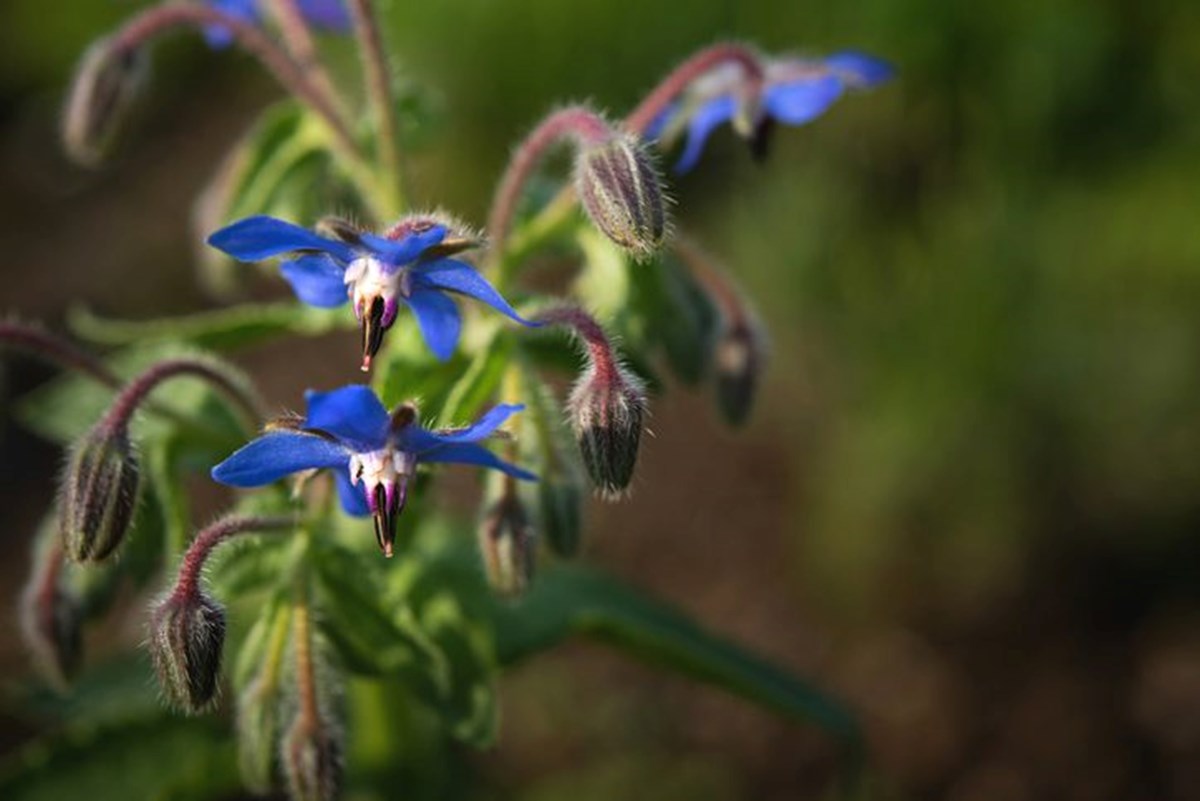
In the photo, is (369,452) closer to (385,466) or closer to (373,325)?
(385,466)

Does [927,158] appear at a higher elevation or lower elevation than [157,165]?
lower

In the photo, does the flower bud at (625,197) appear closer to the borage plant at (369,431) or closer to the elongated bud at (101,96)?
the borage plant at (369,431)

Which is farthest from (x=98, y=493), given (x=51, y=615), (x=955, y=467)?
(x=955, y=467)

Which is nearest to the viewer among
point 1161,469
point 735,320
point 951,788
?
point 735,320

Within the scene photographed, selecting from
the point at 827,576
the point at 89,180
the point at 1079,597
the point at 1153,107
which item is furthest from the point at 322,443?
the point at 89,180

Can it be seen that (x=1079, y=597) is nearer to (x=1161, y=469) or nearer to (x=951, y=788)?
(x=1161, y=469)

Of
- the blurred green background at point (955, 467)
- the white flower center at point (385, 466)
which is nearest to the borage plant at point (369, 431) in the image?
the white flower center at point (385, 466)
